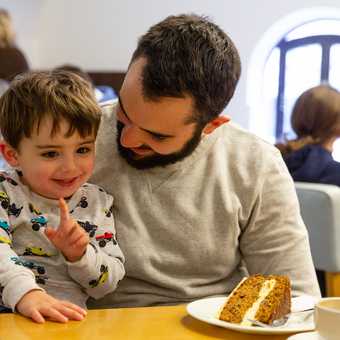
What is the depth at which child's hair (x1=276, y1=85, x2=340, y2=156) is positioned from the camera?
163 inches

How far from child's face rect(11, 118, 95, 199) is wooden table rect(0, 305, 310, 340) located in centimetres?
35

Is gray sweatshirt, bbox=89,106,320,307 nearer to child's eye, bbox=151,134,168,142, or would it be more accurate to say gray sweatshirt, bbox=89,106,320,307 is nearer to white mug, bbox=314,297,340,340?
child's eye, bbox=151,134,168,142

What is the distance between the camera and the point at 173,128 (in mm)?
1732

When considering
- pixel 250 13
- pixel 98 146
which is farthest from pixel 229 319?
pixel 250 13

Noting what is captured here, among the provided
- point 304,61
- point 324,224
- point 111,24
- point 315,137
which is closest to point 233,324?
point 324,224

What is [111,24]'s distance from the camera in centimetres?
855

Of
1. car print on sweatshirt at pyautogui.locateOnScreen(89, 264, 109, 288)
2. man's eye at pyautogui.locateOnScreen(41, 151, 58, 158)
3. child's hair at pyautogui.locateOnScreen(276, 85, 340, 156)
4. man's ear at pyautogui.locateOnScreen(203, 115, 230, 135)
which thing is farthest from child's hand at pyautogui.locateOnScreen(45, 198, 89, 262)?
child's hair at pyautogui.locateOnScreen(276, 85, 340, 156)

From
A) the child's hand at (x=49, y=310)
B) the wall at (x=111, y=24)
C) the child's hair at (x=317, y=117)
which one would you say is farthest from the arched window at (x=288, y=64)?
the child's hand at (x=49, y=310)

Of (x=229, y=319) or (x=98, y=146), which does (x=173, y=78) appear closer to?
(x=98, y=146)

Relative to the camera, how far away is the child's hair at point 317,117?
4141mm

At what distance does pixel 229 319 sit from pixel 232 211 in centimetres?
51

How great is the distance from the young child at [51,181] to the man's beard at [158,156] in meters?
0.13

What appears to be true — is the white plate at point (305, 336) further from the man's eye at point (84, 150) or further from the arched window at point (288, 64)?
the arched window at point (288, 64)

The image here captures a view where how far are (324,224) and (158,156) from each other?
1.41m
